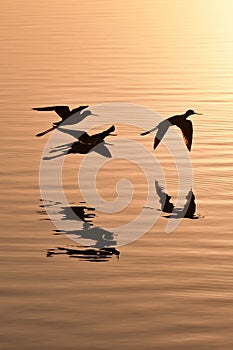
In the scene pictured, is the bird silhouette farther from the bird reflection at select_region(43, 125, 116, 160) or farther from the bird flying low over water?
the bird flying low over water

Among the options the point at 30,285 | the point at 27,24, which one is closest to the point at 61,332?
the point at 30,285

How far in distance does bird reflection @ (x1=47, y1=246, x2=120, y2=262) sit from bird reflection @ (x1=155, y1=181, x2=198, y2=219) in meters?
2.10

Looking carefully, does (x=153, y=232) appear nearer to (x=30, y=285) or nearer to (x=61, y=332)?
(x=30, y=285)

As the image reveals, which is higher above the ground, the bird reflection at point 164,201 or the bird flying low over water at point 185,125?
the bird flying low over water at point 185,125

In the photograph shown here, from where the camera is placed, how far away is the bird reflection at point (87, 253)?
55.1ft

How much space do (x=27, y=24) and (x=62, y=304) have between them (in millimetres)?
34171

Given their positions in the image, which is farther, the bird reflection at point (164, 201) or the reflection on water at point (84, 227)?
the bird reflection at point (164, 201)

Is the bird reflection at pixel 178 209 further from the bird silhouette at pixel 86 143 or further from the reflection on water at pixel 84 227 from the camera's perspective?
the bird silhouette at pixel 86 143

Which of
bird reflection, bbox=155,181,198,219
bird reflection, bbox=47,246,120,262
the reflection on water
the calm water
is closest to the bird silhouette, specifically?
the calm water

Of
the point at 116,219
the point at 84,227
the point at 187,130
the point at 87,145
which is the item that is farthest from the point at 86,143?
the point at 84,227

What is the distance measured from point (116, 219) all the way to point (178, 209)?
3.47ft

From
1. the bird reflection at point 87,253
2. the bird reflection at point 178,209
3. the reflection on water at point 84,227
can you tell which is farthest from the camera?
the bird reflection at point 178,209

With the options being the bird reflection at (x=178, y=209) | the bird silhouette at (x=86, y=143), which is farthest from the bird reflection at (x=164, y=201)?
the bird silhouette at (x=86, y=143)

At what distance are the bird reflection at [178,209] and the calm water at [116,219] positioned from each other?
17 cm
